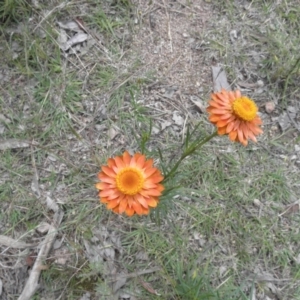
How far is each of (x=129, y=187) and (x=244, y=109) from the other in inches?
19.8

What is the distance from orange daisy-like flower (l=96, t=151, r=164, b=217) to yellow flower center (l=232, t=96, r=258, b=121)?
375 millimetres

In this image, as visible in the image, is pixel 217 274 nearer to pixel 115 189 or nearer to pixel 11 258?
pixel 115 189

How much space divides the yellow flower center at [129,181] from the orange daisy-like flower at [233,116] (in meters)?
0.34

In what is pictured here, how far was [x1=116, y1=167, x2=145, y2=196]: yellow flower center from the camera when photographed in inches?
66.2

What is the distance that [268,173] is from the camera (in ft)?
7.43

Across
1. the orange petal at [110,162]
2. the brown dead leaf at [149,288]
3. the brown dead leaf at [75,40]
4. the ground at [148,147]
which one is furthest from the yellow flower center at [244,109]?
the brown dead leaf at [75,40]

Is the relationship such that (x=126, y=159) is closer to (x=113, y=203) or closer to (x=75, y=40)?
(x=113, y=203)

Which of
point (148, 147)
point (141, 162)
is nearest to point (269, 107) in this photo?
point (148, 147)

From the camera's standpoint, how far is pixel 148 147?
88.0 inches

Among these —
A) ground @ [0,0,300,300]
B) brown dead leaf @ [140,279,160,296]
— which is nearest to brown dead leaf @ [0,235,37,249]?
ground @ [0,0,300,300]

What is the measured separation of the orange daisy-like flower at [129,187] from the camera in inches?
66.0

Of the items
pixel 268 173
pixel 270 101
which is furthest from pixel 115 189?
pixel 270 101

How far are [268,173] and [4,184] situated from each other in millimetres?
1244

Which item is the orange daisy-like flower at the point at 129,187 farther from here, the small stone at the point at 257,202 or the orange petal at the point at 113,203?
the small stone at the point at 257,202
